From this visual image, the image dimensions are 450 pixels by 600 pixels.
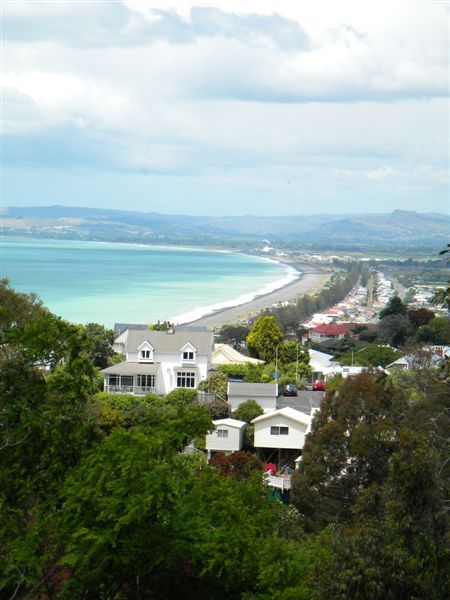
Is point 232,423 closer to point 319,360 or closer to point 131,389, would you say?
point 131,389

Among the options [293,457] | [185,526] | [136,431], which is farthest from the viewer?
[293,457]

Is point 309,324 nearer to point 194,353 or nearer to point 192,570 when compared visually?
point 194,353

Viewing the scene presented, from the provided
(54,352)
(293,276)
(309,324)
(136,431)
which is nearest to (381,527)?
(136,431)

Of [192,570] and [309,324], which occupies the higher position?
[192,570]

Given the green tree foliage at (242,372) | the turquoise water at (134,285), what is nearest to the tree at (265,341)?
the green tree foliage at (242,372)

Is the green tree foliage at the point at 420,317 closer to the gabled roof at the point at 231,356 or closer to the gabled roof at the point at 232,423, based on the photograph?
the gabled roof at the point at 231,356
